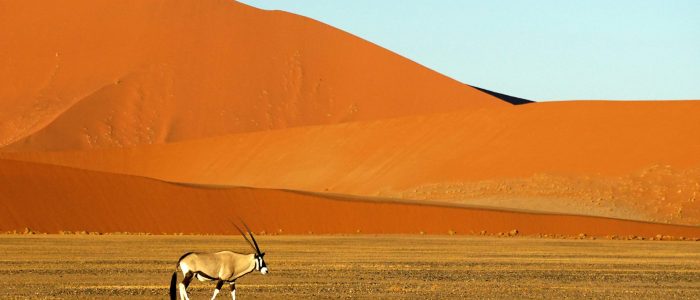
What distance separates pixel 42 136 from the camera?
8194cm

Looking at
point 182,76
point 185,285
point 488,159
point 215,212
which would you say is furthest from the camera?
point 182,76

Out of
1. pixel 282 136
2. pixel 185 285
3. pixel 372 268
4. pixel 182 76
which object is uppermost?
pixel 182 76

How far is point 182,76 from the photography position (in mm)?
93875

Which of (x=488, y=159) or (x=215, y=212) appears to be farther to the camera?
(x=488, y=159)

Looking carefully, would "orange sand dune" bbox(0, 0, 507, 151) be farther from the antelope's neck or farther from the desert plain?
the antelope's neck

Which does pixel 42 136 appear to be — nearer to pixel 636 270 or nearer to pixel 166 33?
pixel 166 33

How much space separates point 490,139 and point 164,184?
1031 inches

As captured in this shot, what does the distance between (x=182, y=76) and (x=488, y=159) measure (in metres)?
32.2

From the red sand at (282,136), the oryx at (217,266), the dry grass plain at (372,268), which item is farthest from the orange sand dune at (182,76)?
the oryx at (217,266)

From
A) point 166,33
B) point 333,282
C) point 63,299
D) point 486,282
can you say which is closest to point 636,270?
point 486,282

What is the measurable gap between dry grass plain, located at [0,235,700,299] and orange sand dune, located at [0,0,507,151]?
46.9m

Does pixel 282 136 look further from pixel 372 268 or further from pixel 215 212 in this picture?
pixel 372 268

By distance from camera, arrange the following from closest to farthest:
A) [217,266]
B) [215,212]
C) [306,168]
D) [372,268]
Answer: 1. [217,266]
2. [372,268]
3. [215,212]
4. [306,168]

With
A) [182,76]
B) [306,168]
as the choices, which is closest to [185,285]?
[306,168]
